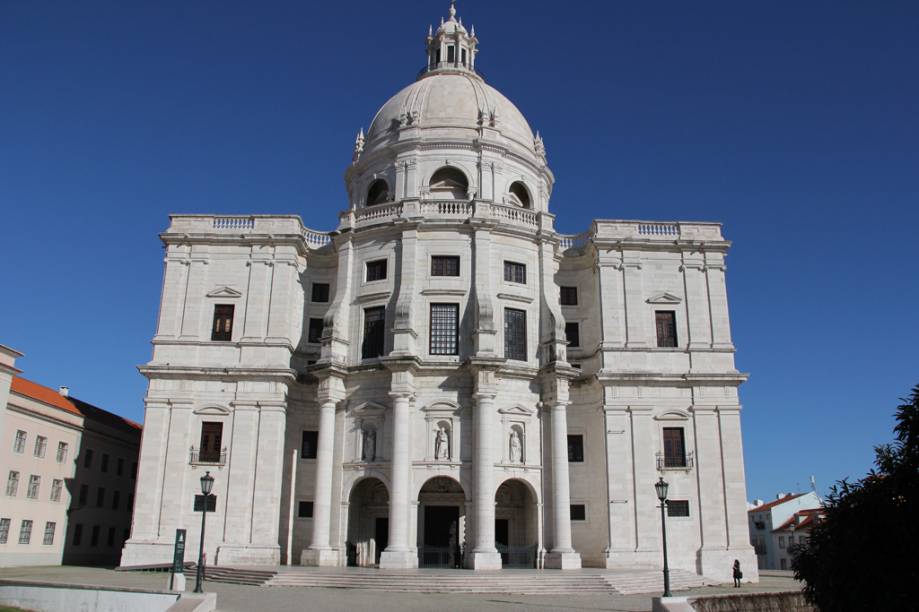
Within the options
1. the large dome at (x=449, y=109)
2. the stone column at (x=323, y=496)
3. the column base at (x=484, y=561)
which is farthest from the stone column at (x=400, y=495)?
the large dome at (x=449, y=109)

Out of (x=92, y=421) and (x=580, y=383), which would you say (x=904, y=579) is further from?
(x=92, y=421)

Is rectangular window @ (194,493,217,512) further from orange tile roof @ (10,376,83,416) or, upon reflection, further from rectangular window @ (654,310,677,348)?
rectangular window @ (654,310,677,348)

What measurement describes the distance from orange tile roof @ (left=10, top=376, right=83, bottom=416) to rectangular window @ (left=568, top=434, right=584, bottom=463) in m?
27.3

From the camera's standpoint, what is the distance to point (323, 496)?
35.7 m

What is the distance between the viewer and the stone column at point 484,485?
110 ft

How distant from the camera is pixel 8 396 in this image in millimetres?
37594

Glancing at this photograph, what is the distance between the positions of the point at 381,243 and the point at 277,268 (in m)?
5.60

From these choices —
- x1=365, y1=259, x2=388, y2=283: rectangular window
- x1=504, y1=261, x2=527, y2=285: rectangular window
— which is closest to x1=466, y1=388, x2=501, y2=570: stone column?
x1=504, y1=261, x2=527, y2=285: rectangular window

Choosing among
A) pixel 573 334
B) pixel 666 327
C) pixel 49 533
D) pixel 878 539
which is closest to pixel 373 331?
pixel 573 334

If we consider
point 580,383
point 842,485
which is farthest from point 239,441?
point 842,485

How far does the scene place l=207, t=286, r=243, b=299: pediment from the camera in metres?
39.7

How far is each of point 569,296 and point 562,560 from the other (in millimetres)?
14142

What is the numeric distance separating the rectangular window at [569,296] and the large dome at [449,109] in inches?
386

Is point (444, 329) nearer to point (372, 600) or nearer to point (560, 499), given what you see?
point (560, 499)
